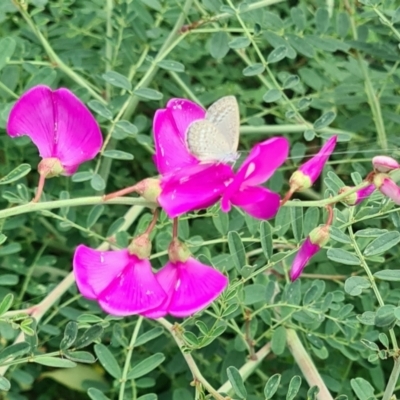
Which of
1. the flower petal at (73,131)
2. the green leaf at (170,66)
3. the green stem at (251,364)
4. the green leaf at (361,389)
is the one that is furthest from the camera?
the green leaf at (170,66)

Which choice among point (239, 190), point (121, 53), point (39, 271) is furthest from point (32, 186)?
point (239, 190)

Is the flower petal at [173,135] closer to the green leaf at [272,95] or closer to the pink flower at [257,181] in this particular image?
the pink flower at [257,181]

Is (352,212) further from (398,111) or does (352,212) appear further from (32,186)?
(32,186)

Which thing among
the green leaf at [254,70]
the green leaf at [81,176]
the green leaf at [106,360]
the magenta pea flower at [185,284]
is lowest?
the green leaf at [106,360]

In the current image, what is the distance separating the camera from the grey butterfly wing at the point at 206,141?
1.97 ft

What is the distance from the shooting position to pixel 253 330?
0.96 m

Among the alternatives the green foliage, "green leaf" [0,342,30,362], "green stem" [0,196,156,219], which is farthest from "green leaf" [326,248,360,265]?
"green leaf" [0,342,30,362]

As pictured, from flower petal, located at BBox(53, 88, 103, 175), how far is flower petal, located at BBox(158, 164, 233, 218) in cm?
12

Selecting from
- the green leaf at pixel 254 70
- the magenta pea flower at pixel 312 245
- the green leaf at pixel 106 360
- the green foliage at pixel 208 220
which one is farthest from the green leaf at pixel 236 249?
the green leaf at pixel 254 70

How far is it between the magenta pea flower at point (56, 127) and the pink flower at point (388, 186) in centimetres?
26

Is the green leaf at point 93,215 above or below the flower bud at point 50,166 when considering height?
below

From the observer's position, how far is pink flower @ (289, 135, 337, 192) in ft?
2.22

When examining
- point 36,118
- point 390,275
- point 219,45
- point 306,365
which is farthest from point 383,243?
point 219,45

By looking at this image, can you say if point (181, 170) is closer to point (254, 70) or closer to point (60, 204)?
point (60, 204)
